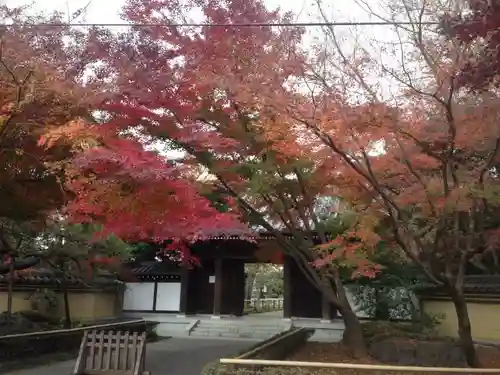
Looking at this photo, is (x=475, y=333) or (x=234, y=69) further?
(x=475, y=333)

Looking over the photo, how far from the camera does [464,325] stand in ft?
34.4

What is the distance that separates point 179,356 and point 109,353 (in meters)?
5.76

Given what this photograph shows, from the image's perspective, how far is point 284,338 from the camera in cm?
1367

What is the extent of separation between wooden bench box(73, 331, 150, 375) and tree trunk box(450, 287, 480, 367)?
638 cm

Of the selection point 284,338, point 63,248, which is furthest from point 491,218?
point 63,248

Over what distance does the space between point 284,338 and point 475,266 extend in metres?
10.7

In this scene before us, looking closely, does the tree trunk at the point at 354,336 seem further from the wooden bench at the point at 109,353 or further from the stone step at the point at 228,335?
the stone step at the point at 228,335

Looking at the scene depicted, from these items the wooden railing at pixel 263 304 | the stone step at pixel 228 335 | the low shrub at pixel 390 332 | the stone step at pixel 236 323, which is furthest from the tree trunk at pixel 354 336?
the wooden railing at pixel 263 304

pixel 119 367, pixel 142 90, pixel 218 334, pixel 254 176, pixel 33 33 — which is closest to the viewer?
pixel 33 33

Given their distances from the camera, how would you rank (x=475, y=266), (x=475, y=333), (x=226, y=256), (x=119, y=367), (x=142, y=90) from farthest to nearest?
(x=226, y=256) < (x=475, y=266) < (x=475, y=333) < (x=142, y=90) < (x=119, y=367)

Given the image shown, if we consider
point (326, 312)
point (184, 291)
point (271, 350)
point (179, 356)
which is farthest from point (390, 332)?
point (184, 291)

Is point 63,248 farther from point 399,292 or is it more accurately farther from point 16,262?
point 399,292

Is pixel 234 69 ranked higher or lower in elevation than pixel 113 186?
higher

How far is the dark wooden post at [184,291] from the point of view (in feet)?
80.6
